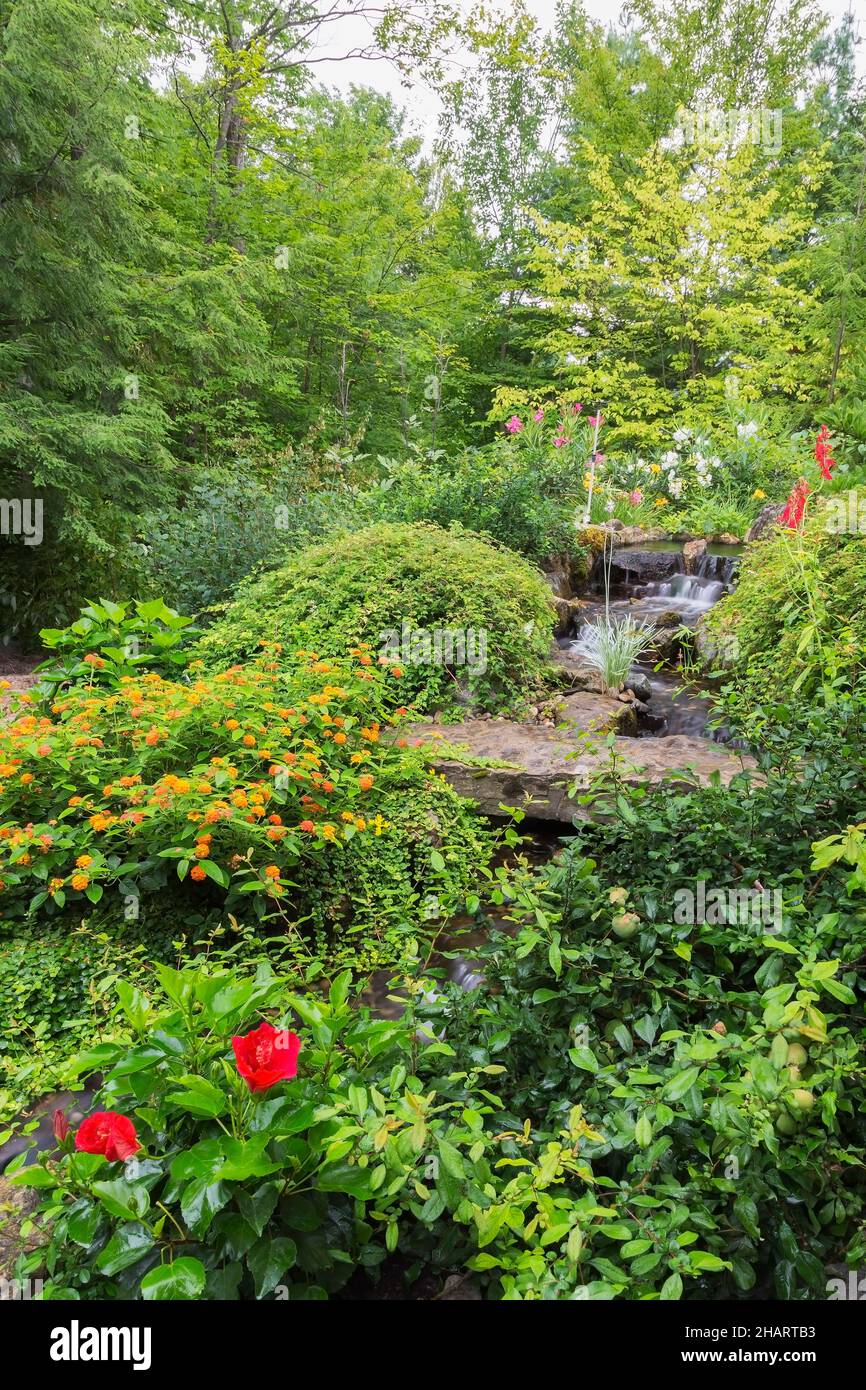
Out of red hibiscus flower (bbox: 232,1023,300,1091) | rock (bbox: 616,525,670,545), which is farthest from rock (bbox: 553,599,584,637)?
red hibiscus flower (bbox: 232,1023,300,1091)

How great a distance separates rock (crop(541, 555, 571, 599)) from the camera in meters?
7.04

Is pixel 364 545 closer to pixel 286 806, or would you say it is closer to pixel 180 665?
pixel 180 665

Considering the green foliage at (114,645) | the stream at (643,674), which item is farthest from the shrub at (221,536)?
the stream at (643,674)

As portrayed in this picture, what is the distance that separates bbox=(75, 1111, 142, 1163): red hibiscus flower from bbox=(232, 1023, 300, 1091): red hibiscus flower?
0.89 ft

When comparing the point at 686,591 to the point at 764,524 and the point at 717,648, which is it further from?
the point at 717,648

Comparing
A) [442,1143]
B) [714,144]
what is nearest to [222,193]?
[714,144]

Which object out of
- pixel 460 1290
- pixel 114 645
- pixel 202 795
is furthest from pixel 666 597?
pixel 460 1290

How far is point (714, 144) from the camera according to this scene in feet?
41.2

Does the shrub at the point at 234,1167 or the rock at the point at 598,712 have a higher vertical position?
the rock at the point at 598,712

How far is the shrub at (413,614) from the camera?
4539 millimetres

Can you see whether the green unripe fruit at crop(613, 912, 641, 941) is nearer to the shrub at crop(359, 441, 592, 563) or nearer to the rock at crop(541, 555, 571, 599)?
the shrub at crop(359, 441, 592, 563)

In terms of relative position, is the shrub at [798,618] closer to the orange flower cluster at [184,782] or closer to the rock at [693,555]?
the orange flower cluster at [184,782]

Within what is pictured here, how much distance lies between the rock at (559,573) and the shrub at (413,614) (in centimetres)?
168
